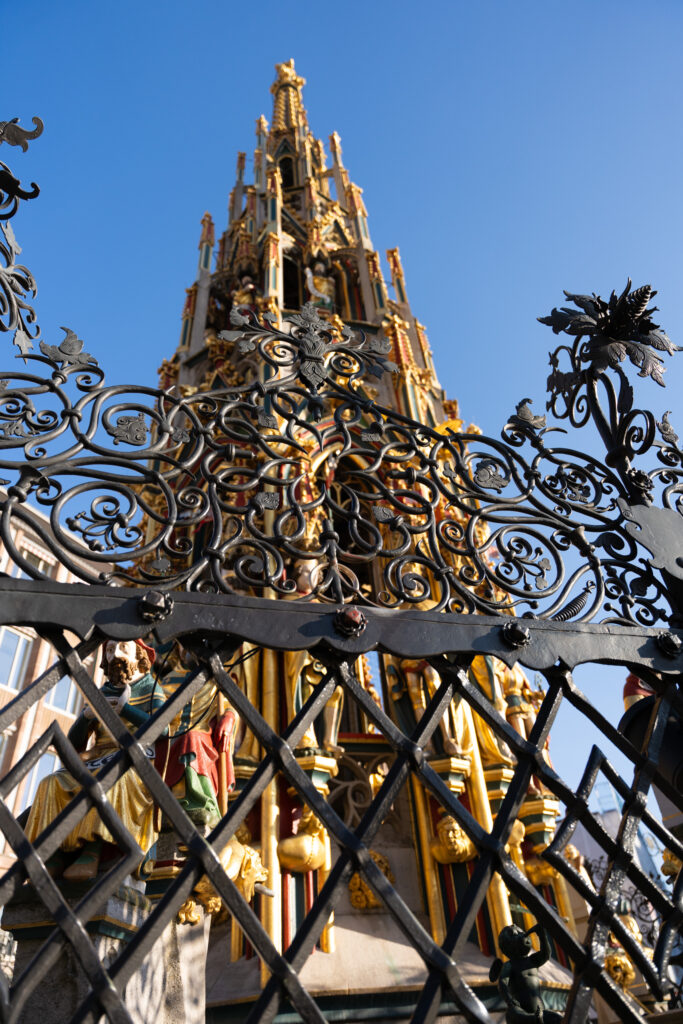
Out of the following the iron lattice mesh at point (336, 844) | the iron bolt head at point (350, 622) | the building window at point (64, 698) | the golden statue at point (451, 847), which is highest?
the building window at point (64, 698)

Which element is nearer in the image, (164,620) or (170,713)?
(170,713)

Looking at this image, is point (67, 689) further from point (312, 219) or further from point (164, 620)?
point (164, 620)

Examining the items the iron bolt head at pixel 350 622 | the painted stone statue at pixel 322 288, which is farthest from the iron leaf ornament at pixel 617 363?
the painted stone statue at pixel 322 288

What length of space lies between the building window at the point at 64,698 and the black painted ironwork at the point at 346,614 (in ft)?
54.5

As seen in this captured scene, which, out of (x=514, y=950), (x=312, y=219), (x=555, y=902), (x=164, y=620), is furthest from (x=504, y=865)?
(x=312, y=219)

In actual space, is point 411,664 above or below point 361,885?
above

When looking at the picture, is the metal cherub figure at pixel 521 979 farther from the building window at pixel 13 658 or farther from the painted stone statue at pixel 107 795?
the building window at pixel 13 658

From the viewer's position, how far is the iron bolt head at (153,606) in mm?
2559

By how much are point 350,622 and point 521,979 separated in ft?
11.9

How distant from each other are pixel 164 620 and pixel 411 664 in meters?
7.39

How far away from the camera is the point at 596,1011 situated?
8.20 m

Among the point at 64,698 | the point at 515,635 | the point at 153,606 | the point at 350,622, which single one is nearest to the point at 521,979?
the point at 515,635

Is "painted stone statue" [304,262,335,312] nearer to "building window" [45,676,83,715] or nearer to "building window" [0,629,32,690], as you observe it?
"building window" [0,629,32,690]

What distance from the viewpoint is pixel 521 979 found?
4824 millimetres
